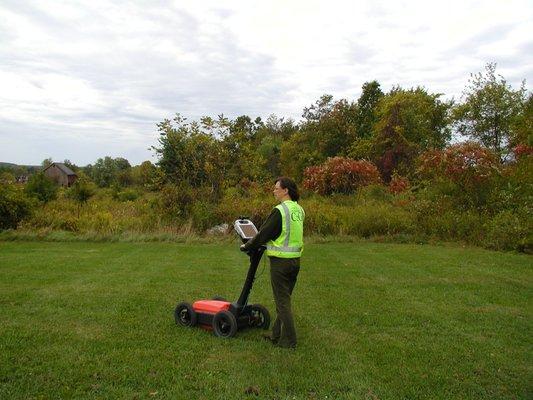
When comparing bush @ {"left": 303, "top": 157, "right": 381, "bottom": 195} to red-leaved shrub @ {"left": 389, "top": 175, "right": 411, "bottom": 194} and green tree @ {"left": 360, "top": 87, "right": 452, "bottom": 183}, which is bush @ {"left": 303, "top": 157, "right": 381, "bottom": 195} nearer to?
red-leaved shrub @ {"left": 389, "top": 175, "right": 411, "bottom": 194}

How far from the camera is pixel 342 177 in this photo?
22562 millimetres

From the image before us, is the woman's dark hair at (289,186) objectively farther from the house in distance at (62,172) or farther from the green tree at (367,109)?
the house in distance at (62,172)

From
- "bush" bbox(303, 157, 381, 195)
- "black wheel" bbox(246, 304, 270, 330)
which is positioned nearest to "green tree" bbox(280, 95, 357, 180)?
"bush" bbox(303, 157, 381, 195)

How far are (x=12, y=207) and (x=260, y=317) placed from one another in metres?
11.9

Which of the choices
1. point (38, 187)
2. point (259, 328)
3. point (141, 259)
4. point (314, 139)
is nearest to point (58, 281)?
point (141, 259)

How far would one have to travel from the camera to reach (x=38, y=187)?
68.3 feet

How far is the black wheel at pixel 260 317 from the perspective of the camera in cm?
612

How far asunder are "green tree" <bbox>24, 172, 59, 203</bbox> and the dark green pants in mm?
17027

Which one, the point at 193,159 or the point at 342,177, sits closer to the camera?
the point at 193,159

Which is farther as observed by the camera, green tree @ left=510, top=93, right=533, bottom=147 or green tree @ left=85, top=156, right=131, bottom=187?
green tree @ left=85, top=156, right=131, bottom=187

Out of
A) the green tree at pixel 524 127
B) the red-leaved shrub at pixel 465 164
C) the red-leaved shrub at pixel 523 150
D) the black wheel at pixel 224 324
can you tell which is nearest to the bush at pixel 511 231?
the red-leaved shrub at pixel 465 164

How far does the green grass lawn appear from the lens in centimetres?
435

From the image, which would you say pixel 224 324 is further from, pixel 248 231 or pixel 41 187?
pixel 41 187

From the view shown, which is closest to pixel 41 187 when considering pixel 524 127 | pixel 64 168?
pixel 524 127
